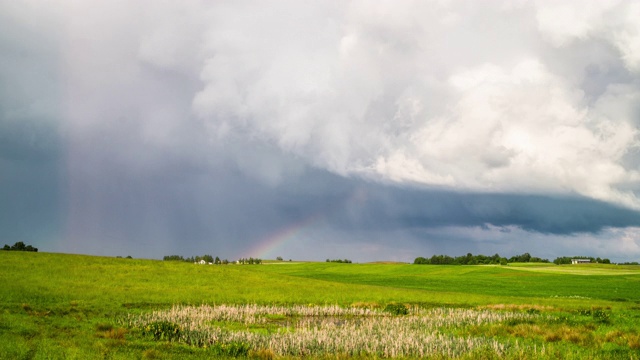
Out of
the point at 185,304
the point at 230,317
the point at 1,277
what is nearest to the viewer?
the point at 230,317

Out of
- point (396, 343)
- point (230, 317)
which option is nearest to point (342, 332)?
point (396, 343)

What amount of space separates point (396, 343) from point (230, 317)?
64.3 ft

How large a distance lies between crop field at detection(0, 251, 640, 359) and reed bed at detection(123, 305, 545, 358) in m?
0.12

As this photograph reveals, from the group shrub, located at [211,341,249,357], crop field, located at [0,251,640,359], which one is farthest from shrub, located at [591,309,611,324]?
shrub, located at [211,341,249,357]

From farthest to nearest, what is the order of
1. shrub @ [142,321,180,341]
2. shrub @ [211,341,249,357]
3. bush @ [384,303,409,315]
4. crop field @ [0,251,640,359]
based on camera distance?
bush @ [384,303,409,315] → shrub @ [142,321,180,341] → crop field @ [0,251,640,359] → shrub @ [211,341,249,357]

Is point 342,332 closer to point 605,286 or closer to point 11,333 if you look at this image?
point 11,333

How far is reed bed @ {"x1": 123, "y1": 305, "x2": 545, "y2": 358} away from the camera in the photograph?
25656mm

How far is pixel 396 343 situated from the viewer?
1031 inches

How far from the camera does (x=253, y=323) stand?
3866cm

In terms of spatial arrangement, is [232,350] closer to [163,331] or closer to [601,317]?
[163,331]

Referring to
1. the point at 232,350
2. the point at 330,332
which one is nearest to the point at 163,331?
the point at 232,350

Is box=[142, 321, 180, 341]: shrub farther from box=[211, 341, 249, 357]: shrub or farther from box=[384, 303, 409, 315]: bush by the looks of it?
box=[384, 303, 409, 315]: bush

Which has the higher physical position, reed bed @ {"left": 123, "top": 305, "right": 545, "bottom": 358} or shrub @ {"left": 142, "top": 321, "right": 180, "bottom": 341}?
shrub @ {"left": 142, "top": 321, "right": 180, "bottom": 341}

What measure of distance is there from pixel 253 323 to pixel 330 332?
371 inches
